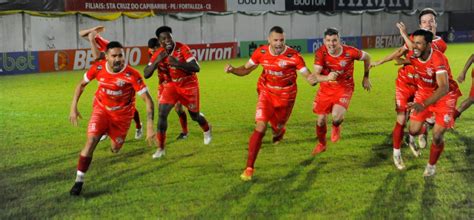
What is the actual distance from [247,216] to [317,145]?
3.27 m

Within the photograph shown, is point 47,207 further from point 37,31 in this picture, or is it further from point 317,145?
point 37,31

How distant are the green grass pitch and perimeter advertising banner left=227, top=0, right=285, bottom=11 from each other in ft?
83.2

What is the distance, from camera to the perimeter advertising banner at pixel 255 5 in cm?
3559

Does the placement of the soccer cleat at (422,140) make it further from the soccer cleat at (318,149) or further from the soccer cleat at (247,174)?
the soccer cleat at (247,174)

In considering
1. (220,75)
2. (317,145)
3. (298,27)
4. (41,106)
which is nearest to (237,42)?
(298,27)

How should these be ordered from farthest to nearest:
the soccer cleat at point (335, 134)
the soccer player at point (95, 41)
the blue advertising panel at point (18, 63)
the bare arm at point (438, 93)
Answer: the blue advertising panel at point (18, 63) → the soccer cleat at point (335, 134) → the soccer player at point (95, 41) → the bare arm at point (438, 93)

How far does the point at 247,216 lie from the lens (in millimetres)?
4949

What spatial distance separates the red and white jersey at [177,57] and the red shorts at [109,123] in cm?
144

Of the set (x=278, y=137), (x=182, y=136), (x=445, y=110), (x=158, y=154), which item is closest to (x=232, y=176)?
(x=158, y=154)

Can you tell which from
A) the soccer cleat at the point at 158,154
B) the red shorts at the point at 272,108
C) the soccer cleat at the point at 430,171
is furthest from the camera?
the soccer cleat at the point at 158,154

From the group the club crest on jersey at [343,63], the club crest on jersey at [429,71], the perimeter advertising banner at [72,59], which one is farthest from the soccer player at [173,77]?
the perimeter advertising banner at [72,59]

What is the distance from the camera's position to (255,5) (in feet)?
122

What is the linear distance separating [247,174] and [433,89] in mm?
2662

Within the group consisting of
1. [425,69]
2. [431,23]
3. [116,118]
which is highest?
[431,23]
